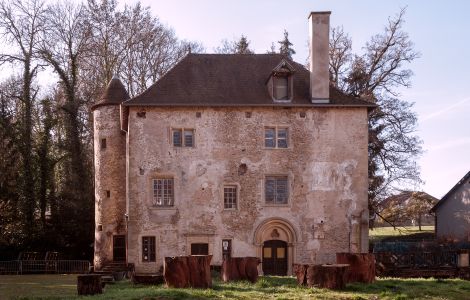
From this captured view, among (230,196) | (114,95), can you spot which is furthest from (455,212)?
(114,95)

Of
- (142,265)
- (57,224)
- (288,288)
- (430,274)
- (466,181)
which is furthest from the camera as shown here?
(57,224)

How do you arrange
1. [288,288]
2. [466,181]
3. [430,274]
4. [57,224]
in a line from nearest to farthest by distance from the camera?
[288,288] < [430,274] < [466,181] < [57,224]

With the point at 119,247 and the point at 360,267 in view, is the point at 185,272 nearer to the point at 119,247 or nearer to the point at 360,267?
the point at 360,267

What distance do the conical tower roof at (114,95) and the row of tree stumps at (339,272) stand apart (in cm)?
1878

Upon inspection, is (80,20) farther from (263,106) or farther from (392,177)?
(392,177)

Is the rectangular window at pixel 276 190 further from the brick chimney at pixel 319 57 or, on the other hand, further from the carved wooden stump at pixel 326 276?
the carved wooden stump at pixel 326 276

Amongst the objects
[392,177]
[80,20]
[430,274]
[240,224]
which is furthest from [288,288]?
[80,20]

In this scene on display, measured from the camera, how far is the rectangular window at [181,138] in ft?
110

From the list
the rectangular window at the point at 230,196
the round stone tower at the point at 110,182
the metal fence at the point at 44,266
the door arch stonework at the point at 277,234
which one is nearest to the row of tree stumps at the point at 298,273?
the door arch stonework at the point at 277,234

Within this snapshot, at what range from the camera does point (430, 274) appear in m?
27.2

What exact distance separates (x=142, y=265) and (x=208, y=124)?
312 inches

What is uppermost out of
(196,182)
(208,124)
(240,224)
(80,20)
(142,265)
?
(80,20)

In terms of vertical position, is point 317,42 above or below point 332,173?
above

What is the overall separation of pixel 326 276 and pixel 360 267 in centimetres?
237
